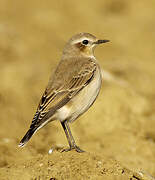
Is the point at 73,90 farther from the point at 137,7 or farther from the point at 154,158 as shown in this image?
the point at 137,7

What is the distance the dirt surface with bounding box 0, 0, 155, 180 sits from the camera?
8.51 metres

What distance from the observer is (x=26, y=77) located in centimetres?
1580

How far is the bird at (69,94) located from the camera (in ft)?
30.2

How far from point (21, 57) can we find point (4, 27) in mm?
3291

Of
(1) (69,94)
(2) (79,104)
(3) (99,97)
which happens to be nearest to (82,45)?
(1) (69,94)

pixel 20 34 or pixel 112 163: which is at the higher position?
pixel 112 163

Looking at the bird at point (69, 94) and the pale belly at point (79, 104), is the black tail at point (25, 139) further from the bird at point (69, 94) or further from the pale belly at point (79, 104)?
the pale belly at point (79, 104)

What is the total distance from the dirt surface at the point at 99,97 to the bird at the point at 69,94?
2.19 feet

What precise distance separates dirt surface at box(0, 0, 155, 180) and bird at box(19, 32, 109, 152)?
67cm

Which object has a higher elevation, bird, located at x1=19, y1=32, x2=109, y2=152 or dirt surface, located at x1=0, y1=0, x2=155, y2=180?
bird, located at x1=19, y1=32, x2=109, y2=152

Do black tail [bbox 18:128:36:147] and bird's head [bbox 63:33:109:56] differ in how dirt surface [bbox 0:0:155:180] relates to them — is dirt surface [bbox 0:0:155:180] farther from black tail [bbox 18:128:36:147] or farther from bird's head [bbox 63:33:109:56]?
bird's head [bbox 63:33:109:56]

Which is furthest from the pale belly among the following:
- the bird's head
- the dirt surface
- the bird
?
the bird's head

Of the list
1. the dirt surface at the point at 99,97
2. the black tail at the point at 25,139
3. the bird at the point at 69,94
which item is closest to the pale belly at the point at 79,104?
the bird at the point at 69,94

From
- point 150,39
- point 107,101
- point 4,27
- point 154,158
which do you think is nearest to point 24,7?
point 4,27
